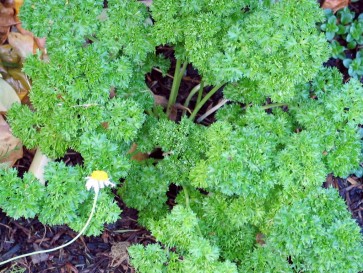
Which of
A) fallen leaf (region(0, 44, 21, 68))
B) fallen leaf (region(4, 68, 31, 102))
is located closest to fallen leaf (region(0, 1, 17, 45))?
fallen leaf (region(0, 44, 21, 68))

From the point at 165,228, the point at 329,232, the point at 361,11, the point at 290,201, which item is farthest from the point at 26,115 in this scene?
the point at 361,11

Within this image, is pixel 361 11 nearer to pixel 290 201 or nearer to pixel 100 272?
pixel 290 201

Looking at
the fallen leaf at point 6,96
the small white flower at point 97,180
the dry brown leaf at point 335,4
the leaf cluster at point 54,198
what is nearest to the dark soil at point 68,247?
the fallen leaf at point 6,96

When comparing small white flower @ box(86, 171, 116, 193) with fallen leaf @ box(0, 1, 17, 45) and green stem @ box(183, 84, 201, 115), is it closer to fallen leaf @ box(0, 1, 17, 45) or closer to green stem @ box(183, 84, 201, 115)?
green stem @ box(183, 84, 201, 115)

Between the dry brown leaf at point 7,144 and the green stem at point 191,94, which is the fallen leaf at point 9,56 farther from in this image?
the green stem at point 191,94

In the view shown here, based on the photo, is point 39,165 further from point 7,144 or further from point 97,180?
point 97,180

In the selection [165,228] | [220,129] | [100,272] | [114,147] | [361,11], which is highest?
[361,11]
